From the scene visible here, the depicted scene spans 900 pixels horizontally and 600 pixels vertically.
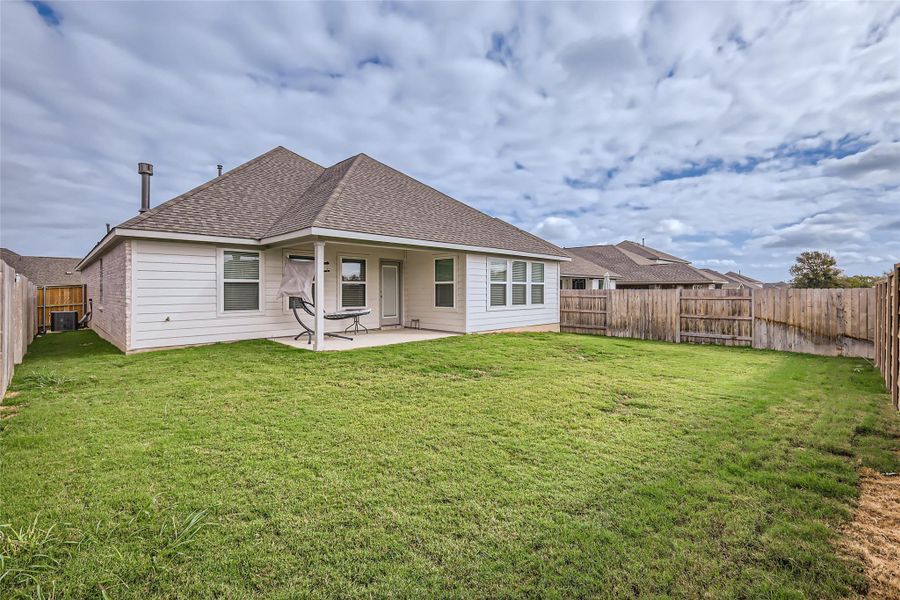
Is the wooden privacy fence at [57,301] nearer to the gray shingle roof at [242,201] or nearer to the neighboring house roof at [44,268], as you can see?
the gray shingle roof at [242,201]

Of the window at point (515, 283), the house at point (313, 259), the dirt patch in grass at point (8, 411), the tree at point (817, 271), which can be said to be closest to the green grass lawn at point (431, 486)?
the dirt patch in grass at point (8, 411)

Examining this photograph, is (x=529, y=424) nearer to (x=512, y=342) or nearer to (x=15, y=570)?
(x=15, y=570)

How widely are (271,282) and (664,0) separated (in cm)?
1107

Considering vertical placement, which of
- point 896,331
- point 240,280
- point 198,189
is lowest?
point 896,331

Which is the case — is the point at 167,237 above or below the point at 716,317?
above

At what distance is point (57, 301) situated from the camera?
15797 mm

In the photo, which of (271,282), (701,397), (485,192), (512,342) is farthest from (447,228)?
(485,192)

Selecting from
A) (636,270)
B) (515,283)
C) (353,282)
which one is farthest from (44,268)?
(636,270)

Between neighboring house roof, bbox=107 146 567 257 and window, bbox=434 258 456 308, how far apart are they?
966mm

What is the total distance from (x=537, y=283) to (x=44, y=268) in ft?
121

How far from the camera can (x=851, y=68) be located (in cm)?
938

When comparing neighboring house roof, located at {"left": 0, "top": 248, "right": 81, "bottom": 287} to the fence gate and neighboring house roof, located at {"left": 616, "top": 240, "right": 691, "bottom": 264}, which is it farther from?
neighboring house roof, located at {"left": 616, "top": 240, "right": 691, "bottom": 264}

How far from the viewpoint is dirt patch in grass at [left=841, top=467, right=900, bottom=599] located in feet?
6.58

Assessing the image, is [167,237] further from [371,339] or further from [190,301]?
[371,339]
